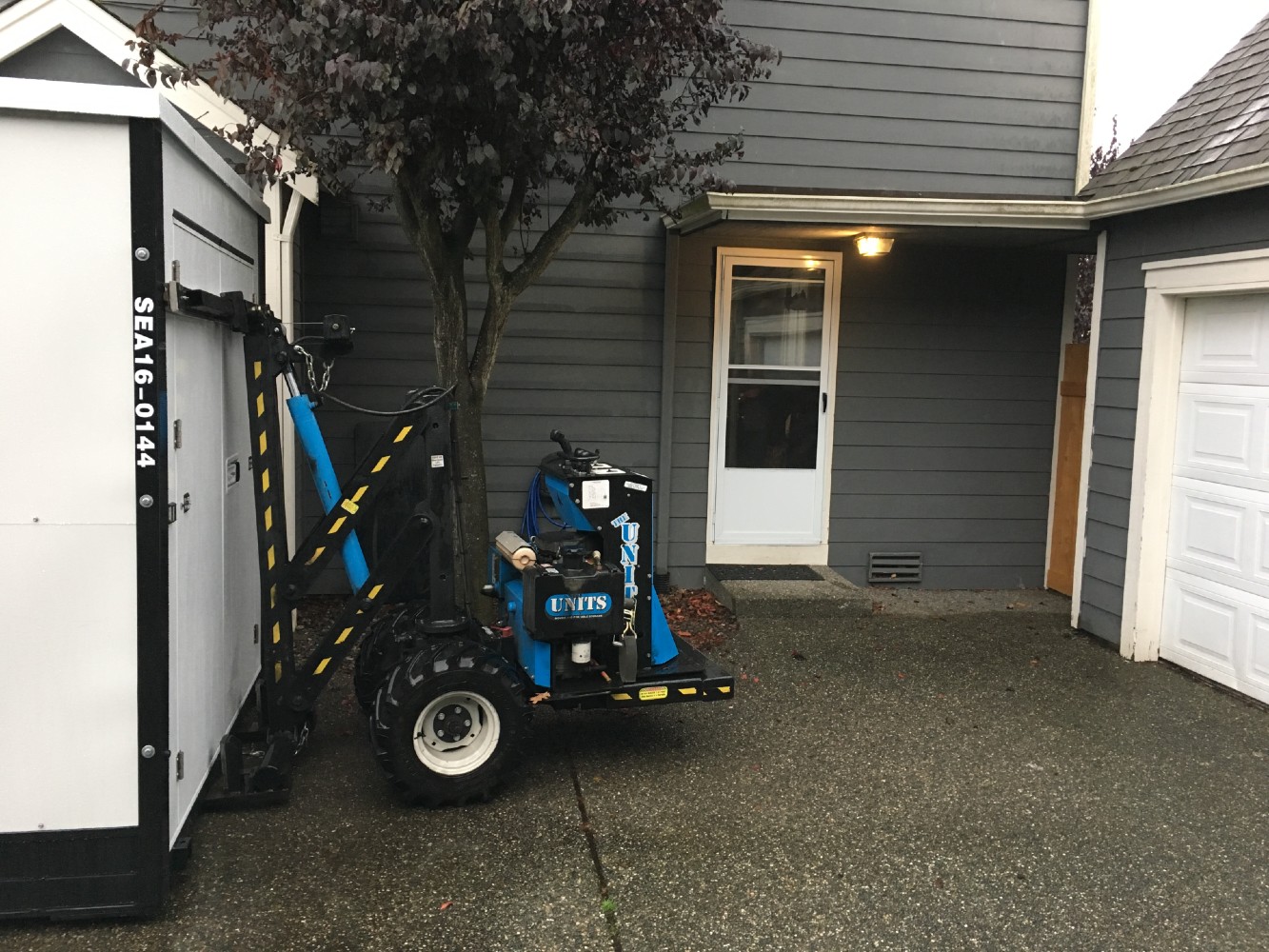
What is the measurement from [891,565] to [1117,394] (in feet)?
6.99

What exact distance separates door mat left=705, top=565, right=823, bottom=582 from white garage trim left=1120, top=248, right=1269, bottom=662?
2037mm

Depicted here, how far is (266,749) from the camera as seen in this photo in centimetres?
392

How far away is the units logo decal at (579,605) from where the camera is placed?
3.92 metres

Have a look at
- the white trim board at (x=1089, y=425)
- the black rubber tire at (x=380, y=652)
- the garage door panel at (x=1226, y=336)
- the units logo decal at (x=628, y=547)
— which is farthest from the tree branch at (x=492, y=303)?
the garage door panel at (x=1226, y=336)

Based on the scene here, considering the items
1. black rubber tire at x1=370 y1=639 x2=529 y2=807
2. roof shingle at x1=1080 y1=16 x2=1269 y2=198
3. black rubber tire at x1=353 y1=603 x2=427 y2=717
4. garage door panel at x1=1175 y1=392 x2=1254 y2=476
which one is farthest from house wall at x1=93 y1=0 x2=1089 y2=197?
black rubber tire at x1=370 y1=639 x2=529 y2=807

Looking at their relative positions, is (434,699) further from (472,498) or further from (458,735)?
(472,498)

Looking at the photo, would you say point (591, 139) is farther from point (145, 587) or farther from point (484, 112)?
point (145, 587)

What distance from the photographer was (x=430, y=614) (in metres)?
3.94

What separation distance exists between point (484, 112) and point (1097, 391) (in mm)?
4357

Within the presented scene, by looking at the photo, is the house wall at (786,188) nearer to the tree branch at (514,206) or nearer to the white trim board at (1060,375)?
the white trim board at (1060,375)

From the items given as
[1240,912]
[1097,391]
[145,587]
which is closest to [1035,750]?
[1240,912]

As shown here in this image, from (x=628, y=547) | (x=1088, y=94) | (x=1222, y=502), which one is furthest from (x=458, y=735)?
A: (x=1088, y=94)

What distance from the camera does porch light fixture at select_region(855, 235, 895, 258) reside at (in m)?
6.70

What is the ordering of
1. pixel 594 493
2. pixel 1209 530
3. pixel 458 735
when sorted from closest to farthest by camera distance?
pixel 458 735 < pixel 594 493 < pixel 1209 530
